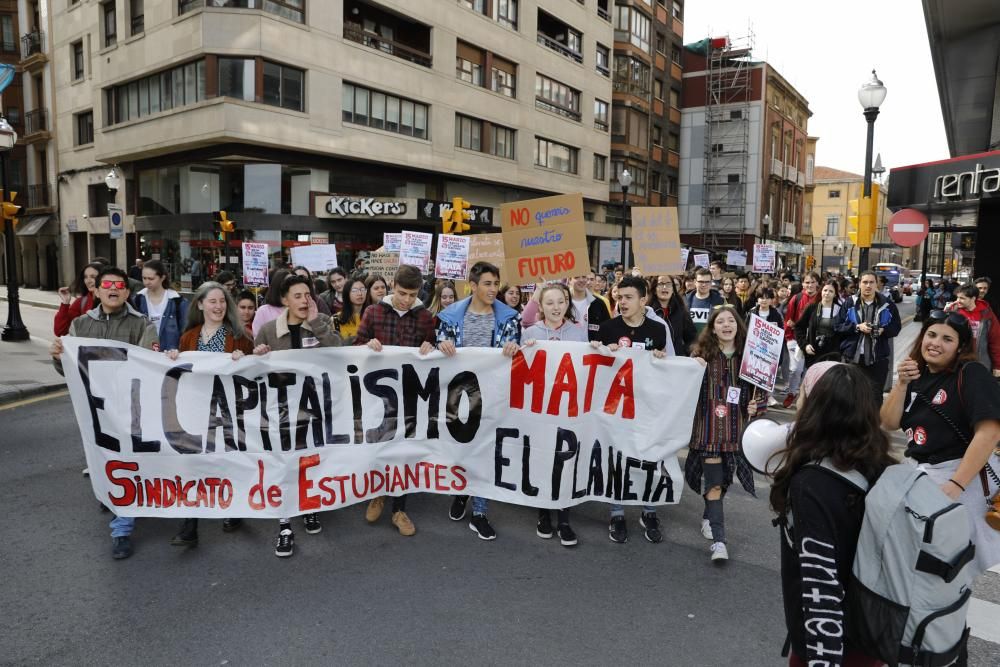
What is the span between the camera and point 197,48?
75.9 ft

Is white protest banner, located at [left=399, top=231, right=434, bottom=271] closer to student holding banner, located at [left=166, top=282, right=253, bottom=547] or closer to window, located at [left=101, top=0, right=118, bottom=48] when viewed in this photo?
student holding banner, located at [left=166, top=282, right=253, bottom=547]

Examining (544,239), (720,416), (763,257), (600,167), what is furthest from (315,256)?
(600,167)

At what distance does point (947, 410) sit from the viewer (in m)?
3.50

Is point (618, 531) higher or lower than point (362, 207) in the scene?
lower

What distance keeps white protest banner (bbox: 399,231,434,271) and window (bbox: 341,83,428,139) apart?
14.7 metres

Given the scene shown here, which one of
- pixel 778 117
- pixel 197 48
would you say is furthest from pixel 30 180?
pixel 778 117

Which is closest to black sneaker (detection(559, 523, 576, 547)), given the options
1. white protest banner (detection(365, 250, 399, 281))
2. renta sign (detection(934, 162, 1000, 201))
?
renta sign (detection(934, 162, 1000, 201))

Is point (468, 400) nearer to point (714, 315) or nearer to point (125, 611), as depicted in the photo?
point (714, 315)

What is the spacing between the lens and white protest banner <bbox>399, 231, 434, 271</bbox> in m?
12.7

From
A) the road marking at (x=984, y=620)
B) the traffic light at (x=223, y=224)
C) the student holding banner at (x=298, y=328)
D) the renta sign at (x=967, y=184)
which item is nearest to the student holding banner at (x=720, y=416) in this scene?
the road marking at (x=984, y=620)

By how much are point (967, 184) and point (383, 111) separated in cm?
2157

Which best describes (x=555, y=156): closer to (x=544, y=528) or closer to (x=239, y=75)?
(x=239, y=75)

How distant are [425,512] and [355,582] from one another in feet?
4.38

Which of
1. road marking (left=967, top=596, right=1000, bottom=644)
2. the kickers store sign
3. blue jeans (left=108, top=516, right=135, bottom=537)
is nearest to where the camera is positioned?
road marking (left=967, top=596, right=1000, bottom=644)
